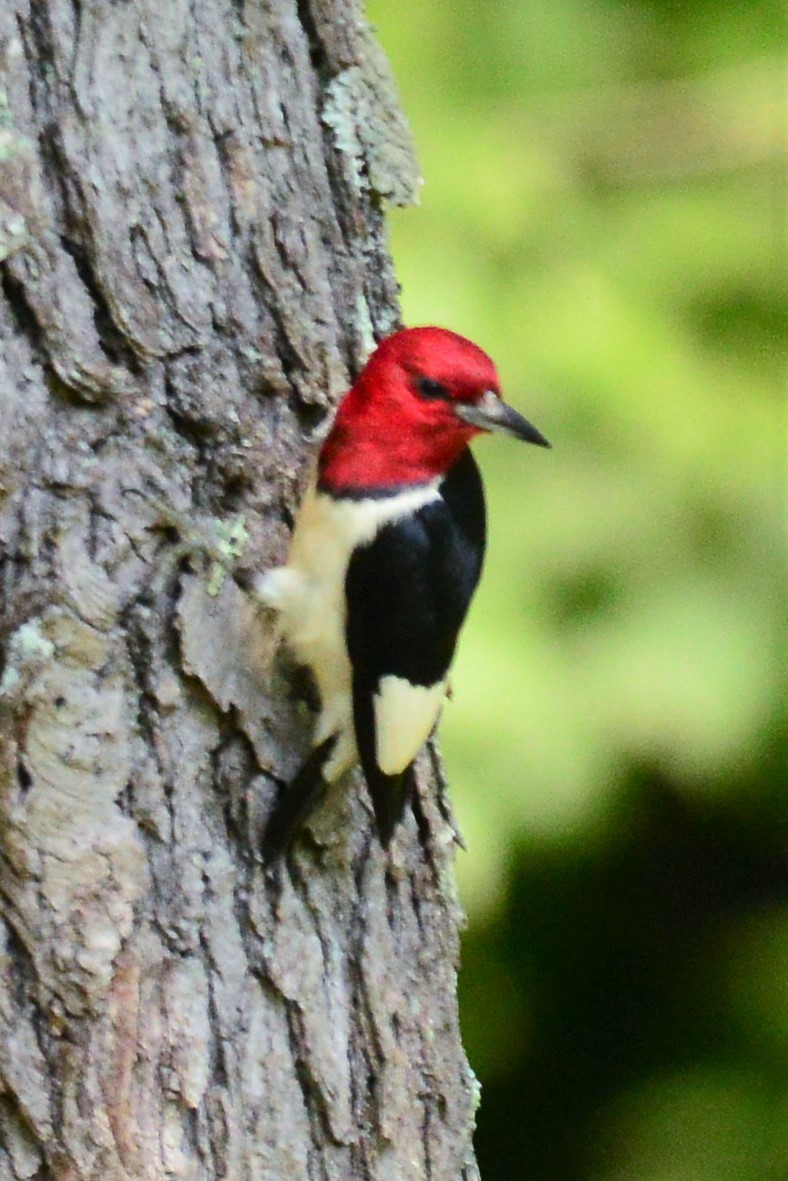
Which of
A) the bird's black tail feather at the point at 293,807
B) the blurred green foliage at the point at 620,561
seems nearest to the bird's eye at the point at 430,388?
Answer: the bird's black tail feather at the point at 293,807

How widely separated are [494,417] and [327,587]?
0.32 m

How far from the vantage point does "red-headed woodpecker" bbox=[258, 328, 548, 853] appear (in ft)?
6.97

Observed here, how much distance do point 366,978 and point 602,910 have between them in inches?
70.2

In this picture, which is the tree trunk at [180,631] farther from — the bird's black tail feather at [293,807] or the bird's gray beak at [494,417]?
the bird's gray beak at [494,417]

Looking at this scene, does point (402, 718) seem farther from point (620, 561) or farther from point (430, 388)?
point (620, 561)

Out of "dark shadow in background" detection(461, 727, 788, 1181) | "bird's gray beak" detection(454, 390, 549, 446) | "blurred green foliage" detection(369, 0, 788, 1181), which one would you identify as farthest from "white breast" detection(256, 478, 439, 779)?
"dark shadow in background" detection(461, 727, 788, 1181)

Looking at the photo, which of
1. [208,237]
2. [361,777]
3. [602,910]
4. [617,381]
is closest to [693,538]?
[617,381]

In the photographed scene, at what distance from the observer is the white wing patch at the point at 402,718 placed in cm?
207

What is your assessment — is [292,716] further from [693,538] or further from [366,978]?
[693,538]

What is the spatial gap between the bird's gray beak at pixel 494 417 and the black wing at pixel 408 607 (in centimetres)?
13

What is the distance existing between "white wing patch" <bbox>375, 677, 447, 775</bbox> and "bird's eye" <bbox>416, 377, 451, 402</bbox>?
0.39 meters

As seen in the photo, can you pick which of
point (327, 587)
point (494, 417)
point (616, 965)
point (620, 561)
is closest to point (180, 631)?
point (327, 587)

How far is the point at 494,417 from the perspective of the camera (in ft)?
6.98

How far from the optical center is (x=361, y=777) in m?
2.22
